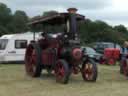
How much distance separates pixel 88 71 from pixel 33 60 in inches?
118

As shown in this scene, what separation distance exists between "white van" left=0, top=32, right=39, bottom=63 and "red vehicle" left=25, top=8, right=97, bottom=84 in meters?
11.0

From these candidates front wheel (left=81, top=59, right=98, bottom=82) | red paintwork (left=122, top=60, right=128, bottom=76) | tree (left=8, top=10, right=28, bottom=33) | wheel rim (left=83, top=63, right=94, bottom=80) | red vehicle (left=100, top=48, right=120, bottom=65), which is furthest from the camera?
tree (left=8, top=10, right=28, bottom=33)

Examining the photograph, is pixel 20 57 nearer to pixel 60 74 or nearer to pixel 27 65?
pixel 27 65

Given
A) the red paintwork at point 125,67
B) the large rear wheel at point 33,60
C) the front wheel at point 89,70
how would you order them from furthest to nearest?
1. the red paintwork at point 125,67
2. the large rear wheel at point 33,60
3. the front wheel at point 89,70

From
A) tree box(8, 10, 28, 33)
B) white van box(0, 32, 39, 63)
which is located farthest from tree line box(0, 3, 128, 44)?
white van box(0, 32, 39, 63)

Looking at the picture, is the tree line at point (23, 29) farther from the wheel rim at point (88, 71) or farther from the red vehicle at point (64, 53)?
the wheel rim at point (88, 71)

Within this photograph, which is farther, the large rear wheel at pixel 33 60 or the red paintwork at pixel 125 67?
the red paintwork at pixel 125 67

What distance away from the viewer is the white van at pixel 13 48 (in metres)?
28.5

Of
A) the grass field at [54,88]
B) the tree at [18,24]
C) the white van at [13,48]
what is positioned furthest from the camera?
the tree at [18,24]

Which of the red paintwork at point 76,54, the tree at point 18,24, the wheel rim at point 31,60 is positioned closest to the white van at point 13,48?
the wheel rim at point 31,60

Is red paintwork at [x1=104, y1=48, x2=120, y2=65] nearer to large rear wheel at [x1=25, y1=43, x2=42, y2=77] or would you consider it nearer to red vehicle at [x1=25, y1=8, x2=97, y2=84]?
large rear wheel at [x1=25, y1=43, x2=42, y2=77]

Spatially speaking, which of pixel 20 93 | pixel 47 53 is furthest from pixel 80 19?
pixel 20 93

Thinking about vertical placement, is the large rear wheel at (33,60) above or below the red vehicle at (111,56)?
above

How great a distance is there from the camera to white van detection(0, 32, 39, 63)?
2850cm
